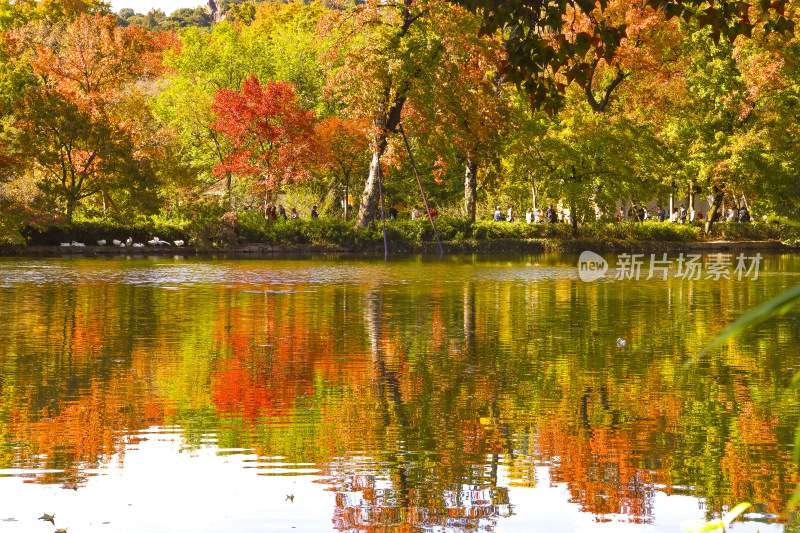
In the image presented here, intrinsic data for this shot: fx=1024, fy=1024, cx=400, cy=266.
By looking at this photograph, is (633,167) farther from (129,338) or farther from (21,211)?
(129,338)

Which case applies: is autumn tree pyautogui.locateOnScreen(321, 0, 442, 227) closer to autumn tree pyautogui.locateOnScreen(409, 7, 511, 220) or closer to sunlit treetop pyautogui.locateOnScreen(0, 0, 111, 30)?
autumn tree pyautogui.locateOnScreen(409, 7, 511, 220)

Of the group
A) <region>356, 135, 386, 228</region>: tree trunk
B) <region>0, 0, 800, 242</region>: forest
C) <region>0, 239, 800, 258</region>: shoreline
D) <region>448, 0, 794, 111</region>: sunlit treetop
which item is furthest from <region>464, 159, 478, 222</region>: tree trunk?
<region>448, 0, 794, 111</region>: sunlit treetop

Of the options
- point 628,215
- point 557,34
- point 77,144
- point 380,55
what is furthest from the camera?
point 628,215

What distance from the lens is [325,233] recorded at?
1502 inches

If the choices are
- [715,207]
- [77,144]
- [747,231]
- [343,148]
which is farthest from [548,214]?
[77,144]

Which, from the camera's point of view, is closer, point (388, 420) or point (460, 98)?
point (388, 420)

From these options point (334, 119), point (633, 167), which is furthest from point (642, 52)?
point (334, 119)

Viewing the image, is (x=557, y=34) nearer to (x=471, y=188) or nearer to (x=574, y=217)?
(x=574, y=217)

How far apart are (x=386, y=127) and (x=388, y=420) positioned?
3207cm

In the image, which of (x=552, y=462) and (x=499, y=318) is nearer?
(x=552, y=462)

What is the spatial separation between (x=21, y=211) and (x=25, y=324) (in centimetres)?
2035

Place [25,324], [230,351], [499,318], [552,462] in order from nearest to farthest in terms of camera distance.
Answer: [552,462]
[230,351]
[25,324]
[499,318]

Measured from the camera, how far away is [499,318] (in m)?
14.2

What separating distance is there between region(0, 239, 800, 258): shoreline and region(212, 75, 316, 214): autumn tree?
2.66m
